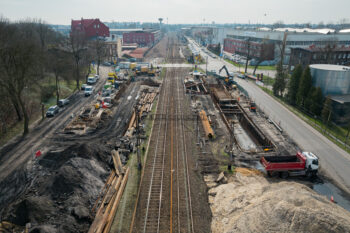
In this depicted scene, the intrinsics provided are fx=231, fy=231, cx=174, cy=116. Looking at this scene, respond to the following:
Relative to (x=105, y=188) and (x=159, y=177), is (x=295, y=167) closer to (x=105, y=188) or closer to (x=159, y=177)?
(x=159, y=177)

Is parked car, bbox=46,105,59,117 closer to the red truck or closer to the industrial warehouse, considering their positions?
the industrial warehouse

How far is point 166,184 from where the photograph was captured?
20594mm

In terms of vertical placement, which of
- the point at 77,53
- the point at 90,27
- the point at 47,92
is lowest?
the point at 47,92

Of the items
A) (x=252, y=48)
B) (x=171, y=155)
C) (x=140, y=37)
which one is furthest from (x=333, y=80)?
(x=140, y=37)

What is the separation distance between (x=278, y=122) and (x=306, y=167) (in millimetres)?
13172

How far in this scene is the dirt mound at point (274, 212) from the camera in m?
12.8

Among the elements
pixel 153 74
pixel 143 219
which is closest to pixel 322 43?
pixel 153 74

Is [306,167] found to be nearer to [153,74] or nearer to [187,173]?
[187,173]

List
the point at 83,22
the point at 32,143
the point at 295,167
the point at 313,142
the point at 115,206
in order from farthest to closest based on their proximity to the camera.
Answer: the point at 83,22
the point at 313,142
the point at 32,143
the point at 295,167
the point at 115,206

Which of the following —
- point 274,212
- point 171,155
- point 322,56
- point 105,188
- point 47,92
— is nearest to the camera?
point 274,212

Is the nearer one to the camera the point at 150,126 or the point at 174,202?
the point at 174,202

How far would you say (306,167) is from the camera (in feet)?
73.0

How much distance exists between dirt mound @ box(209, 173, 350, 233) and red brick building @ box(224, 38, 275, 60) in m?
64.9

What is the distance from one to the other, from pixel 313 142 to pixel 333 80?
13792 mm
